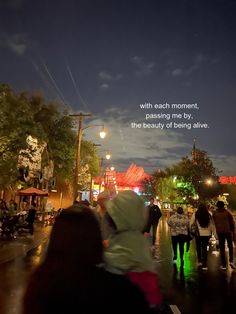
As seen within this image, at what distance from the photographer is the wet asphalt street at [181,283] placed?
6.70 meters

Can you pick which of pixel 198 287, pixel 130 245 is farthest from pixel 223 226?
pixel 130 245

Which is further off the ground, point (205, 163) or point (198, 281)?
point (205, 163)

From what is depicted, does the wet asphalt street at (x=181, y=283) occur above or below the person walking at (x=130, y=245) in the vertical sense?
below

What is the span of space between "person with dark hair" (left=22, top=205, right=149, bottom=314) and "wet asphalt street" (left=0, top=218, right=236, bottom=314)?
2264mm

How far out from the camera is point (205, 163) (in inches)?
1870

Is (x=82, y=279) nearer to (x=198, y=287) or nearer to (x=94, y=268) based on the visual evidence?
(x=94, y=268)

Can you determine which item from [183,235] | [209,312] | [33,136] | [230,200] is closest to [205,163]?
[230,200]

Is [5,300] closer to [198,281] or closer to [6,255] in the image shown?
[198,281]

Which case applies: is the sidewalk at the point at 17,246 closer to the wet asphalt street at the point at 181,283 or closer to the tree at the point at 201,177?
the wet asphalt street at the point at 181,283

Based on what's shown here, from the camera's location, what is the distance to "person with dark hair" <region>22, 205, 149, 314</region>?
1.85m

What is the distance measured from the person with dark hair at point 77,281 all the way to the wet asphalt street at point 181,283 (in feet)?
7.43

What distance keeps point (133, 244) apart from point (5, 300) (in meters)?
5.28

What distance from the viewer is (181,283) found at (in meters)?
8.61

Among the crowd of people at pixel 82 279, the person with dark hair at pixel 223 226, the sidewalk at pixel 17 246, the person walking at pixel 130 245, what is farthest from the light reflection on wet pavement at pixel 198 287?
the sidewalk at pixel 17 246
